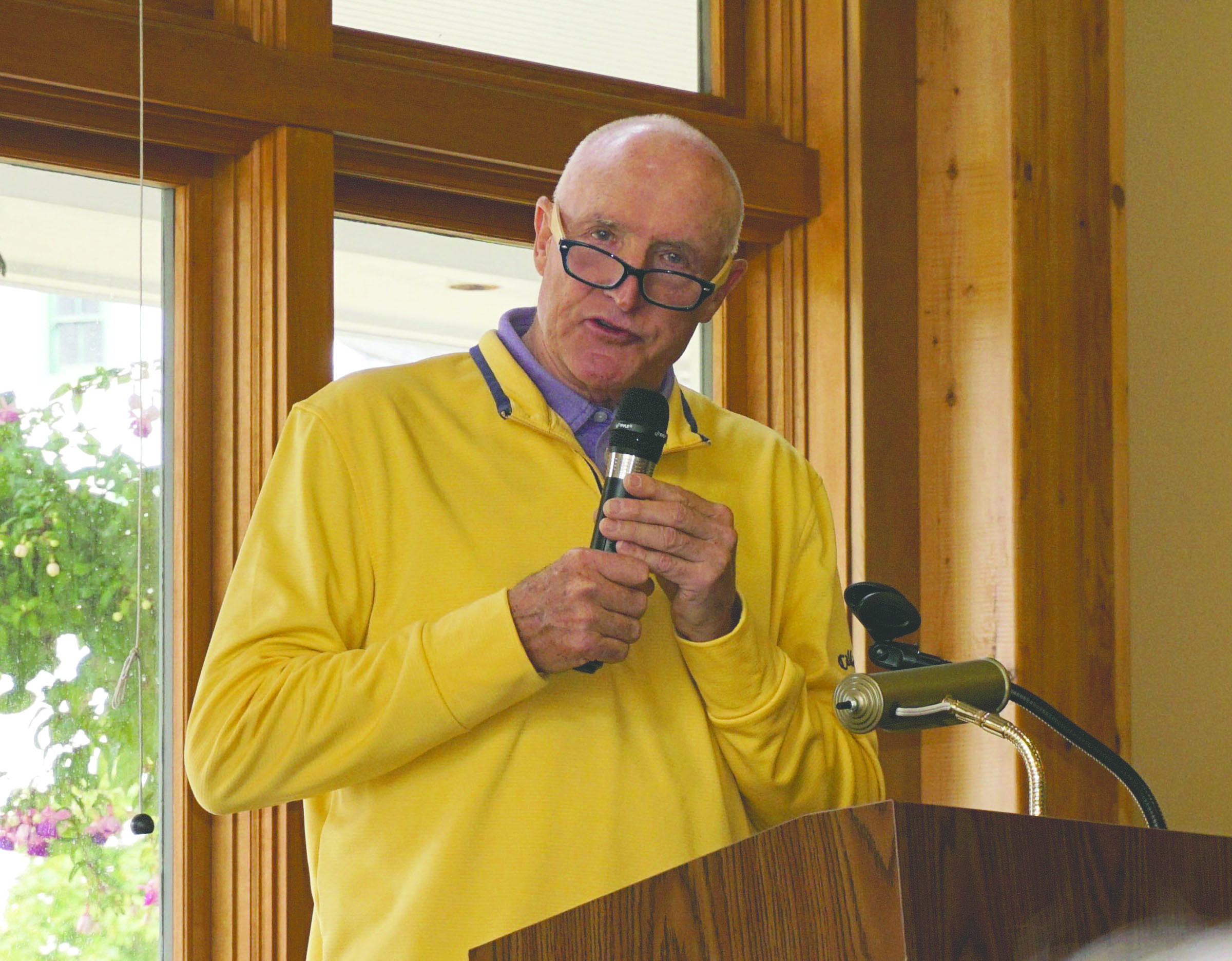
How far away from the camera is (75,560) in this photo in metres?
2.00

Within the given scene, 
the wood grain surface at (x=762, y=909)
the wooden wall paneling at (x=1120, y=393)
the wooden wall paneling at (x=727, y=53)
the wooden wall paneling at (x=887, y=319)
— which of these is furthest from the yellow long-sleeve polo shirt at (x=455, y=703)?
the wooden wall paneling at (x=727, y=53)

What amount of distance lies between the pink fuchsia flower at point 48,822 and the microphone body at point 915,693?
1.14 m

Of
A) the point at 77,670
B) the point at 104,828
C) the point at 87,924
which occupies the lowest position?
the point at 87,924

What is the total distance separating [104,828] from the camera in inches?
78.5

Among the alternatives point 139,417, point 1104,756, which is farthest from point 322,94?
point 1104,756

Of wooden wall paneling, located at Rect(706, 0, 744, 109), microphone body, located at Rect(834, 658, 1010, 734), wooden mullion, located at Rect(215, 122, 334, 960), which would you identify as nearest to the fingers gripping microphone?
microphone body, located at Rect(834, 658, 1010, 734)

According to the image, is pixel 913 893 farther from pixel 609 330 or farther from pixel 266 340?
pixel 266 340

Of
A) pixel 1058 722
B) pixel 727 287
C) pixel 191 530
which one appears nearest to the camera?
pixel 727 287

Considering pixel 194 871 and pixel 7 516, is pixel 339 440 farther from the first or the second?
pixel 194 871

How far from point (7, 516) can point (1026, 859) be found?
1.53 m

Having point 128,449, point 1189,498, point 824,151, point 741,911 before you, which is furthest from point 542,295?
point 1189,498

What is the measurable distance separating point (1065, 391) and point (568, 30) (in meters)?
1.03

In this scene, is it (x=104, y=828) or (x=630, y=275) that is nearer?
(x=630, y=275)

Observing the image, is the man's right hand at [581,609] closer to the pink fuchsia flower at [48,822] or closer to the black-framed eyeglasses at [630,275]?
the black-framed eyeglasses at [630,275]
